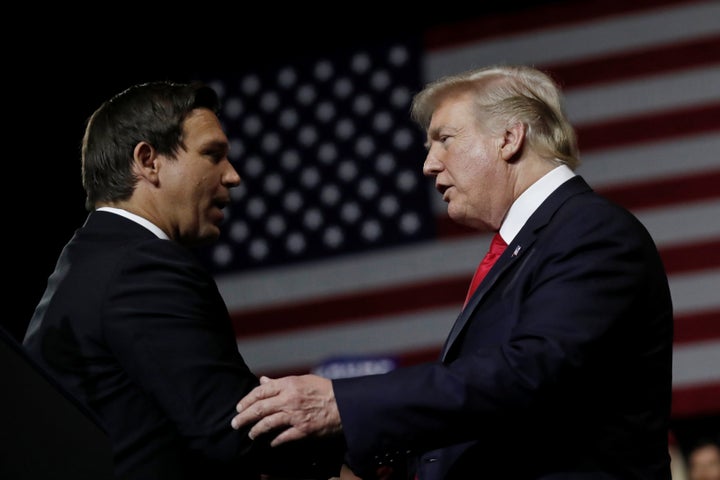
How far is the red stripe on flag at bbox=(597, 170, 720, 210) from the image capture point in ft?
18.2

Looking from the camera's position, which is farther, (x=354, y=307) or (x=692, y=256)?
(x=354, y=307)

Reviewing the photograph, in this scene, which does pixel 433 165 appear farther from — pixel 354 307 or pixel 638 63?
pixel 354 307

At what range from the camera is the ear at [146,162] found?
2.23 m

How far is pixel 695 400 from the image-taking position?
5.50m

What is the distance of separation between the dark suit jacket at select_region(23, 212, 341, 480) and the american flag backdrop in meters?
3.94

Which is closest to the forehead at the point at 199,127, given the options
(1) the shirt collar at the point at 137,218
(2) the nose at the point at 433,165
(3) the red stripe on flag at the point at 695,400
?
(1) the shirt collar at the point at 137,218

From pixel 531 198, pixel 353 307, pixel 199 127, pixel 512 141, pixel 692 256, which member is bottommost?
pixel 353 307

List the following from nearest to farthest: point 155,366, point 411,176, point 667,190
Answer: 1. point 155,366
2. point 667,190
3. point 411,176

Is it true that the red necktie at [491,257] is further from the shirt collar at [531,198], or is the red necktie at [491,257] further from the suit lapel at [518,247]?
the suit lapel at [518,247]

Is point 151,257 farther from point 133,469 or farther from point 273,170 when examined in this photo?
point 273,170

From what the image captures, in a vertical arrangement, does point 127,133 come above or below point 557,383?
above

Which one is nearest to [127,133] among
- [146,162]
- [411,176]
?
[146,162]

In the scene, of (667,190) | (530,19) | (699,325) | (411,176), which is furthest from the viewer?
(411,176)

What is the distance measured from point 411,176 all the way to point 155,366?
4.18 metres
